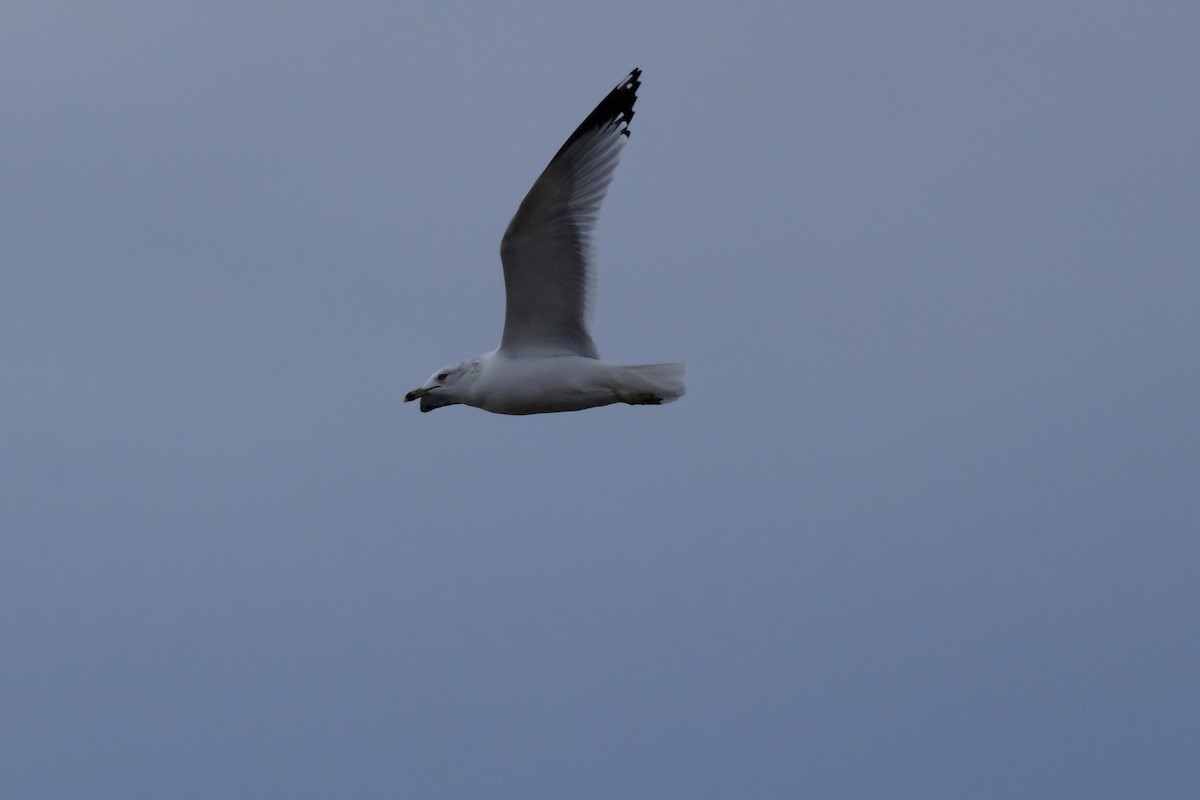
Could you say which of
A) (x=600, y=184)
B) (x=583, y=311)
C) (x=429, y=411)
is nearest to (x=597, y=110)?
(x=600, y=184)

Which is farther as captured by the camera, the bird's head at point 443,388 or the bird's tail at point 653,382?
the bird's head at point 443,388

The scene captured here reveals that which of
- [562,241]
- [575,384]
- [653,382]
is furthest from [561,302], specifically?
[653,382]

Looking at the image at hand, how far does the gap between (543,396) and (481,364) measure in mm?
486

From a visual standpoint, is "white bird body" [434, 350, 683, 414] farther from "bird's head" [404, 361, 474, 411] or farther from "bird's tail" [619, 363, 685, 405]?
"bird's head" [404, 361, 474, 411]

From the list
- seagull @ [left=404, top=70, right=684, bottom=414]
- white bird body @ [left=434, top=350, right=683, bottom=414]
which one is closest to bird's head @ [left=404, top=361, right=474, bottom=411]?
seagull @ [left=404, top=70, right=684, bottom=414]

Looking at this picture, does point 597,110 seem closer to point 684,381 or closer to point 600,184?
point 600,184

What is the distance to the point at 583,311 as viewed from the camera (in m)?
11.1

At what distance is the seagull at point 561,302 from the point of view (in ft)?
35.8

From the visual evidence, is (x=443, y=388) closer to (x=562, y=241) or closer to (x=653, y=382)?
(x=562, y=241)

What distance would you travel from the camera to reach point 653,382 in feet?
35.7

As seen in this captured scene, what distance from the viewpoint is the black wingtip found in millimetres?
11039

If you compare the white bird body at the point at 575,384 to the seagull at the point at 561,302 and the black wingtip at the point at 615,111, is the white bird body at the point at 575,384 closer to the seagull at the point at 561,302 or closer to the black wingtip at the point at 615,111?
the seagull at the point at 561,302

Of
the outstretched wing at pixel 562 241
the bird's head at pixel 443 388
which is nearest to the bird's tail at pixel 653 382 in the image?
the outstretched wing at pixel 562 241

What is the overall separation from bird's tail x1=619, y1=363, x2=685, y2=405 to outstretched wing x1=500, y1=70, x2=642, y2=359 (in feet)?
→ 1.11
